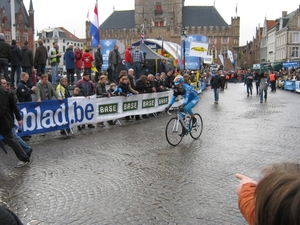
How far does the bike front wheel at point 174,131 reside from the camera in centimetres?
951

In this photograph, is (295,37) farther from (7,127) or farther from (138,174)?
(7,127)

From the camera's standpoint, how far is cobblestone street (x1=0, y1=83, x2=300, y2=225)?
4.96 meters

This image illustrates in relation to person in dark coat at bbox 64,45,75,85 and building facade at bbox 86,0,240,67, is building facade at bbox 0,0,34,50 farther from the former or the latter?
person in dark coat at bbox 64,45,75,85

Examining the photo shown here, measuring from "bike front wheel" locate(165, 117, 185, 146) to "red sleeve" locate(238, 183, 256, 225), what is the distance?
7.47 meters

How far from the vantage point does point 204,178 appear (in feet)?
A: 21.5

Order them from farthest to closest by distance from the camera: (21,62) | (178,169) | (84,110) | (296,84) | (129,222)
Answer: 1. (296,84)
2. (21,62)
3. (84,110)
4. (178,169)
5. (129,222)

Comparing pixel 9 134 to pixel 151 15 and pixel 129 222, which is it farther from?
pixel 151 15

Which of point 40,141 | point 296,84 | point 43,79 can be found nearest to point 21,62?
point 43,79

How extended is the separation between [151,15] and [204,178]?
97533 millimetres

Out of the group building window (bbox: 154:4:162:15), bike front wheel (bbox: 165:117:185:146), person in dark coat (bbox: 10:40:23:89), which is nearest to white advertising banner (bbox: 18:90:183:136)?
bike front wheel (bbox: 165:117:185:146)

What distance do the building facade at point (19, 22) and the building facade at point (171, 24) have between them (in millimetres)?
26749

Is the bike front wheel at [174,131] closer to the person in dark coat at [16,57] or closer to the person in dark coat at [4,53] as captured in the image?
the person in dark coat at [4,53]

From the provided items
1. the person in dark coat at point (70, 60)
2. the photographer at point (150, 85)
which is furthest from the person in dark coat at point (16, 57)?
the photographer at point (150, 85)

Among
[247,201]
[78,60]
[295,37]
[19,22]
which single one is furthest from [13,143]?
[19,22]
